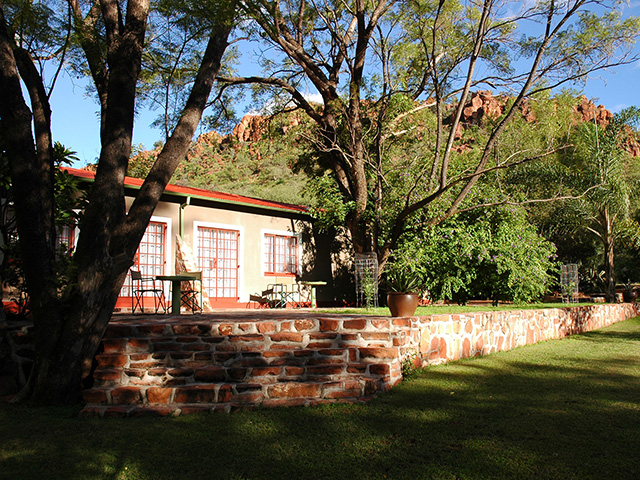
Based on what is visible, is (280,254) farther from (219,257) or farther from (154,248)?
(154,248)

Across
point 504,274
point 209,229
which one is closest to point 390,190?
point 504,274

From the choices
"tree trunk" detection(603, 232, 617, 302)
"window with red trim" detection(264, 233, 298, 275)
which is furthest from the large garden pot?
"tree trunk" detection(603, 232, 617, 302)

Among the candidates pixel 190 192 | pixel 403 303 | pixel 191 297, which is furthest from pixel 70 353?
pixel 190 192

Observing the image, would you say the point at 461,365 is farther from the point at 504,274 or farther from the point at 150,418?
the point at 504,274

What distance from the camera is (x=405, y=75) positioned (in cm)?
1261

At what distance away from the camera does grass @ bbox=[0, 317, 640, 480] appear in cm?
309

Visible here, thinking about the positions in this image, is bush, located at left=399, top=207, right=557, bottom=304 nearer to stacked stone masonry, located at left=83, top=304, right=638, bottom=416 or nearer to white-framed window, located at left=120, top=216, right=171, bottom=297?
white-framed window, located at left=120, top=216, right=171, bottom=297

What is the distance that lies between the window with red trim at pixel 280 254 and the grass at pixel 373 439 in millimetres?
7133

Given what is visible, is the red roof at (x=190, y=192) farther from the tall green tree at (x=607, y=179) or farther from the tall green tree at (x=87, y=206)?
the tall green tree at (x=607, y=179)

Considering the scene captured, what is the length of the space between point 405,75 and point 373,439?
422 inches

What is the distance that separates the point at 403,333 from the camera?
549 centimetres

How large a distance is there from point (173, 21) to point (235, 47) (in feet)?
12.4

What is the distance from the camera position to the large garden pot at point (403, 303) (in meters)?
5.89

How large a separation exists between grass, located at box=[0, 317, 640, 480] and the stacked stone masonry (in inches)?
9.5
